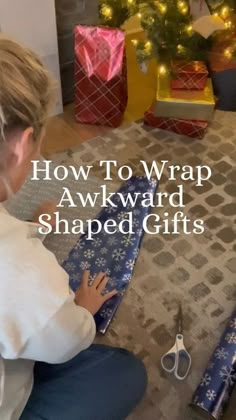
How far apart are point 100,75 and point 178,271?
731 millimetres

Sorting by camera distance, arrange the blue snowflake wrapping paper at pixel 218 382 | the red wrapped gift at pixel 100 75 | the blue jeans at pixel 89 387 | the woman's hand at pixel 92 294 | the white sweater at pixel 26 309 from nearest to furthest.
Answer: the white sweater at pixel 26 309 → the blue jeans at pixel 89 387 → the blue snowflake wrapping paper at pixel 218 382 → the woman's hand at pixel 92 294 → the red wrapped gift at pixel 100 75

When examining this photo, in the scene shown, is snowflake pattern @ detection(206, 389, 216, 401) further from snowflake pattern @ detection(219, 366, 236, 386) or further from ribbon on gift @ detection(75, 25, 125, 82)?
ribbon on gift @ detection(75, 25, 125, 82)

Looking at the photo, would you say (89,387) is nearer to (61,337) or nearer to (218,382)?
(61,337)

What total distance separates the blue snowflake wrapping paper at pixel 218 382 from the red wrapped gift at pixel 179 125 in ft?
2.58

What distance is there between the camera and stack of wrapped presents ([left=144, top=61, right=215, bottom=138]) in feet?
5.21

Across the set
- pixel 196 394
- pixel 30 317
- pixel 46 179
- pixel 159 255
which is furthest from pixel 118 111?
pixel 30 317

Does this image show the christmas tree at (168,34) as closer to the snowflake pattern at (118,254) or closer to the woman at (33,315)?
the snowflake pattern at (118,254)

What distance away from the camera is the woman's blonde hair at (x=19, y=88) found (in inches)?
25.9

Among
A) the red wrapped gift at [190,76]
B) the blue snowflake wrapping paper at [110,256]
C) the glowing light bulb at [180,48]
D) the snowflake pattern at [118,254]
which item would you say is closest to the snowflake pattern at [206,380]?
the blue snowflake wrapping paper at [110,256]

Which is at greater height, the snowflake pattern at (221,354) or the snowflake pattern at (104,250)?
the snowflake pattern at (104,250)

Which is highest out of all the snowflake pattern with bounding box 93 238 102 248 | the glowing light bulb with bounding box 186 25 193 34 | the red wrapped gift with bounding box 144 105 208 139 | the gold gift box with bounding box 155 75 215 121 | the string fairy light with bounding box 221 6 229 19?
the string fairy light with bounding box 221 6 229 19

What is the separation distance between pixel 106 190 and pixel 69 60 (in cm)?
58

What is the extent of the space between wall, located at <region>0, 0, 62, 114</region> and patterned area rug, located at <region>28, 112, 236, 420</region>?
0.35m

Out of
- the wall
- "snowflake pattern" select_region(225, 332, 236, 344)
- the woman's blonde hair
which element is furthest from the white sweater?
the wall
